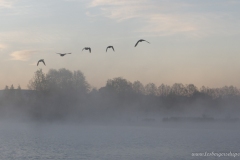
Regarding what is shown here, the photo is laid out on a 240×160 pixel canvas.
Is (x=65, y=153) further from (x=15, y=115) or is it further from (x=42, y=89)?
(x=15, y=115)

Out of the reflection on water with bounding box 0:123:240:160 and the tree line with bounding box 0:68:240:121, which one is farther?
the tree line with bounding box 0:68:240:121

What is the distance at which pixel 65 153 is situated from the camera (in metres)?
48.9

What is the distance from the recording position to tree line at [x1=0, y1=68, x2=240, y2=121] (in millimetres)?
104250

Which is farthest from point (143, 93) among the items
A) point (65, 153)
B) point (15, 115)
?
point (65, 153)

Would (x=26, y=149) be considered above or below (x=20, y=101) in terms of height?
below

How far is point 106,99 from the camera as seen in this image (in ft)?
371

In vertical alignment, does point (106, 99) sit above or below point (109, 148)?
above

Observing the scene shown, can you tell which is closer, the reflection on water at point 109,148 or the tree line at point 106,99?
the reflection on water at point 109,148

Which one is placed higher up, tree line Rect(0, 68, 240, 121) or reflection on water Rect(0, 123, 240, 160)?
tree line Rect(0, 68, 240, 121)

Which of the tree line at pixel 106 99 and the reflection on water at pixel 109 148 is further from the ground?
the tree line at pixel 106 99

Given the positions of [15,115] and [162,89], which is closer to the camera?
[15,115]

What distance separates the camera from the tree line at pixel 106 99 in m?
104

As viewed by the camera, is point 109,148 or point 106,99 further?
point 106,99

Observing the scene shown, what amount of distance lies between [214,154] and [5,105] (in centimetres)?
7934
